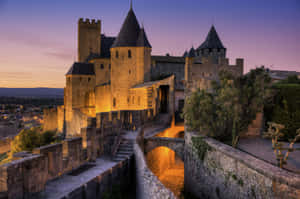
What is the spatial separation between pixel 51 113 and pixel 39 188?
33.2 metres

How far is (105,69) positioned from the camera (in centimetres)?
3394

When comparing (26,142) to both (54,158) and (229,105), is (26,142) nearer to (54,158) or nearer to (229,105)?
(54,158)

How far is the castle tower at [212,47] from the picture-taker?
40.2 meters

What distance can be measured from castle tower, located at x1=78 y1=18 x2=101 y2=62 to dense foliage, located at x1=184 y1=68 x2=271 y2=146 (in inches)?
1078

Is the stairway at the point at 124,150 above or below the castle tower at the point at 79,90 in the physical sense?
below

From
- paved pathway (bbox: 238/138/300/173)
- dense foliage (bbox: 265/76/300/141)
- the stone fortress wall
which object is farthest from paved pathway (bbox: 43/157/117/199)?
dense foliage (bbox: 265/76/300/141)

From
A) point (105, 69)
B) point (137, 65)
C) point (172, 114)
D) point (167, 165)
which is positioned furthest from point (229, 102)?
point (105, 69)

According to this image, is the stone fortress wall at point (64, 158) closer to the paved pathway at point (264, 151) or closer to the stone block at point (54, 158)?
the stone block at point (54, 158)

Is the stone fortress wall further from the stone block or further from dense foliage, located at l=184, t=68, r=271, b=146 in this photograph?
dense foliage, located at l=184, t=68, r=271, b=146

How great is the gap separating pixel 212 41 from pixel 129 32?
19.4 m

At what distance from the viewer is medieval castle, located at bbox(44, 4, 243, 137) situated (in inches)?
879

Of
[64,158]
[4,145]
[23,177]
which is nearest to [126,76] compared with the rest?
[64,158]

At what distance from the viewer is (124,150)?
12016 mm

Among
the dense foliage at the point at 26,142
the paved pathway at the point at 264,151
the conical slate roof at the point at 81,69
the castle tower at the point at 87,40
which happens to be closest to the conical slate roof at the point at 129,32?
the conical slate roof at the point at 81,69
